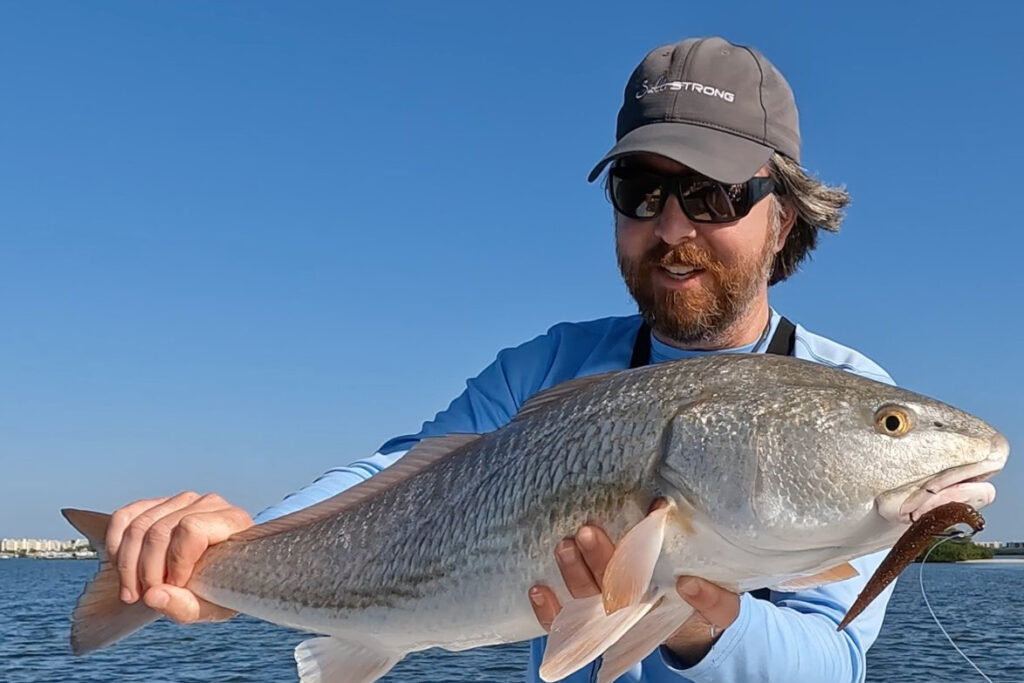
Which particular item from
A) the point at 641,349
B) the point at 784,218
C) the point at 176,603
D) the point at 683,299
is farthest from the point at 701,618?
the point at 784,218

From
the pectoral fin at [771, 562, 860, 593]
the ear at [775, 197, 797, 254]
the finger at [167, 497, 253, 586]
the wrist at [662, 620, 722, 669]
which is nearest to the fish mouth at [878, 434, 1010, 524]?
the pectoral fin at [771, 562, 860, 593]

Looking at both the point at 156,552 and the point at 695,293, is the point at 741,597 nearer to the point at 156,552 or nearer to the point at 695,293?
the point at 695,293

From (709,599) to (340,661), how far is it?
4.38ft

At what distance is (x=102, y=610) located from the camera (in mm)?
3670

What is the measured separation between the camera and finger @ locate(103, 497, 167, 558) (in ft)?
11.8

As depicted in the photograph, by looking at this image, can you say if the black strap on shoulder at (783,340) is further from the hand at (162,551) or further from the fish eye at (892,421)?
the hand at (162,551)

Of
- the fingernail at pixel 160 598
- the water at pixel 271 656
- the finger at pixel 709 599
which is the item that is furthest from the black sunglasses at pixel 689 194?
the water at pixel 271 656

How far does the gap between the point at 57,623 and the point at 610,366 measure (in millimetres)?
40519

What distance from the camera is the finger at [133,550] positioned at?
357 cm

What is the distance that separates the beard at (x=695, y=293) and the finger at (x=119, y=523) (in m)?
2.03

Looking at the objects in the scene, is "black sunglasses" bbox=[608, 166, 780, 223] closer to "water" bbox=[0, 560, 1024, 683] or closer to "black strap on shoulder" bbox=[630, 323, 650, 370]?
"black strap on shoulder" bbox=[630, 323, 650, 370]

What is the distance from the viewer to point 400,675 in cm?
2397

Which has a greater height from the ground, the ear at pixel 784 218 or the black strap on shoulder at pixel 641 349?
the ear at pixel 784 218

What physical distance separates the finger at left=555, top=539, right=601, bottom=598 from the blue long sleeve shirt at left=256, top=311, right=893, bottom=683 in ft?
1.76
